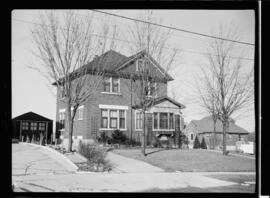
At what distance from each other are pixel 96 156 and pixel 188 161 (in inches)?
144

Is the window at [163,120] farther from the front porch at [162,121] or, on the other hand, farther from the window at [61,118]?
the window at [61,118]

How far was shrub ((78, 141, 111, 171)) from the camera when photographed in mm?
10198

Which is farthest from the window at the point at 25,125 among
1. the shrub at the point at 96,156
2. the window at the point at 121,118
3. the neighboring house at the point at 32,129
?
the shrub at the point at 96,156

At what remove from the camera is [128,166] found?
10.8m

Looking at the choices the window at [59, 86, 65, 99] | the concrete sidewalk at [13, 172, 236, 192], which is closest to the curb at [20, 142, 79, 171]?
the concrete sidewalk at [13, 172, 236, 192]

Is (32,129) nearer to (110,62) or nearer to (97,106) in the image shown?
(97,106)

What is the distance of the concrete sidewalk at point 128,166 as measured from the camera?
10.2m

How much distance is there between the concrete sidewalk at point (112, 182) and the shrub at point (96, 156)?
27.0 inches

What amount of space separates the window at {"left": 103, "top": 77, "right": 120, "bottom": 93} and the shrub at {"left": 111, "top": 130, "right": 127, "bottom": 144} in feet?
6.22
